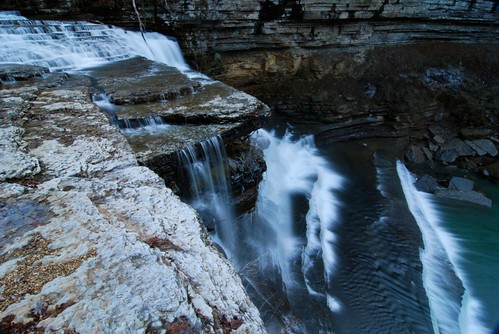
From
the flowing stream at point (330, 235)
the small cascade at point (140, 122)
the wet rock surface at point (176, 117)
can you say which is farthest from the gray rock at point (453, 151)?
the small cascade at point (140, 122)

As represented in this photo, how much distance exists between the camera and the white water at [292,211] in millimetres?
4891

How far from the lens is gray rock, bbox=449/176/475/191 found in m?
8.74

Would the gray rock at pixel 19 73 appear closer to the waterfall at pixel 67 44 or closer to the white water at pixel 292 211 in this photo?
the waterfall at pixel 67 44

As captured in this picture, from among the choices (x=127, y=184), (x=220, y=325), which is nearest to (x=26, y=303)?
(x=220, y=325)

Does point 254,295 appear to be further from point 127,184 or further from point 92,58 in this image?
point 92,58

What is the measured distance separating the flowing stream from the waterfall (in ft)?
0.08

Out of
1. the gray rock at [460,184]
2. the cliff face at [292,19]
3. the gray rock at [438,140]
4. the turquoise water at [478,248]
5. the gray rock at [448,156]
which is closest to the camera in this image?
the turquoise water at [478,248]

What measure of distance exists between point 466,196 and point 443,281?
424 cm

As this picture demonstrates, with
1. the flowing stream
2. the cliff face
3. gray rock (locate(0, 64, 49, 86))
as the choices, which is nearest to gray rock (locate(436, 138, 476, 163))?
the flowing stream

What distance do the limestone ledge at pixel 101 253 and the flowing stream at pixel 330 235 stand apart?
1.51 metres

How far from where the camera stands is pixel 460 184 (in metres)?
8.81

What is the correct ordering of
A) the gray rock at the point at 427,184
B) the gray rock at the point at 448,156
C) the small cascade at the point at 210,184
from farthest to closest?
the gray rock at the point at 448,156 < the gray rock at the point at 427,184 < the small cascade at the point at 210,184

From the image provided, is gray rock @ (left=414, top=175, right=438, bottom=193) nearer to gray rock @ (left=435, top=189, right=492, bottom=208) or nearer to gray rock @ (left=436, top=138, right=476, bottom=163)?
gray rock @ (left=435, top=189, right=492, bottom=208)

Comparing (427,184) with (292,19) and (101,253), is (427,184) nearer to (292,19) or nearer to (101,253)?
(292,19)
